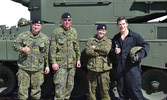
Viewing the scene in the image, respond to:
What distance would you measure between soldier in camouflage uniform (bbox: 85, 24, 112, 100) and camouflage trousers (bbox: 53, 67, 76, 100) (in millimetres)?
517

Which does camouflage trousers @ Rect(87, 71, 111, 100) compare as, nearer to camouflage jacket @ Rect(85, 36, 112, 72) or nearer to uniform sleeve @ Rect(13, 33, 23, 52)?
camouflage jacket @ Rect(85, 36, 112, 72)

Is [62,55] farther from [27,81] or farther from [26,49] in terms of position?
[27,81]

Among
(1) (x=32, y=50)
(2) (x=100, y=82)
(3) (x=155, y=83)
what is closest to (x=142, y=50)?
(2) (x=100, y=82)

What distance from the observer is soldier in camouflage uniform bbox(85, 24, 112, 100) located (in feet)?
17.3

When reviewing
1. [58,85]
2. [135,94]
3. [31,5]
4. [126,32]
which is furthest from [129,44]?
[31,5]

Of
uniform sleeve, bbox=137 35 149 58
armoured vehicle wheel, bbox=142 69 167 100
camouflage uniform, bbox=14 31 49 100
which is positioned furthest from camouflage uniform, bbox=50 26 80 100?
armoured vehicle wheel, bbox=142 69 167 100

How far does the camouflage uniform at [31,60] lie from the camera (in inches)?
202

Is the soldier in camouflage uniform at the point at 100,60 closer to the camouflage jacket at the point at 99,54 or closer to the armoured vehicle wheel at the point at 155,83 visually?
the camouflage jacket at the point at 99,54

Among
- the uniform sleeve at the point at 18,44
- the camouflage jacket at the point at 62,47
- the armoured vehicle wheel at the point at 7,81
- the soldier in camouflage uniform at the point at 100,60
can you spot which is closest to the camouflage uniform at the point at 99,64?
the soldier in camouflage uniform at the point at 100,60

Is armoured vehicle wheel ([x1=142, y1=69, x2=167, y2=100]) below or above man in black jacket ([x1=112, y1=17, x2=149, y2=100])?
below

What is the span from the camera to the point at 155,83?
19.7 ft

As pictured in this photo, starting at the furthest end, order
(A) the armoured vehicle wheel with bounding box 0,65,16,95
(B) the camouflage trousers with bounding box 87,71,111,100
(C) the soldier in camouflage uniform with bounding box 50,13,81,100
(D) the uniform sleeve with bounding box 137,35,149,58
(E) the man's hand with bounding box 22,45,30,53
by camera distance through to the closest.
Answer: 1. (A) the armoured vehicle wheel with bounding box 0,65,16,95
2. (B) the camouflage trousers with bounding box 87,71,111,100
3. (C) the soldier in camouflage uniform with bounding box 50,13,81,100
4. (E) the man's hand with bounding box 22,45,30,53
5. (D) the uniform sleeve with bounding box 137,35,149,58

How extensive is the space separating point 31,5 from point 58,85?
10.9 ft

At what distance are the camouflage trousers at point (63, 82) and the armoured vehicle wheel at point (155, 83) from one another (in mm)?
2080
